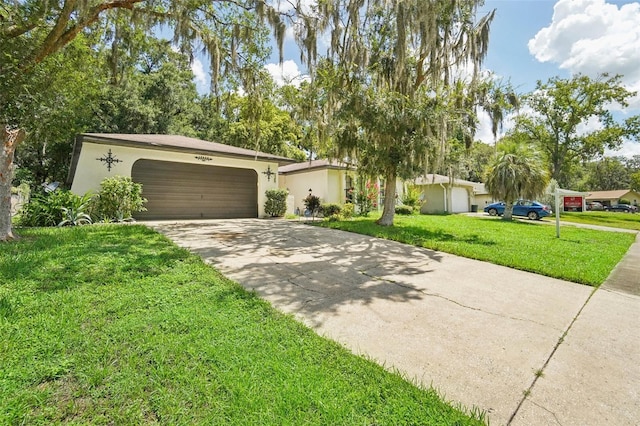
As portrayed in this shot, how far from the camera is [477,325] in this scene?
9.28 ft

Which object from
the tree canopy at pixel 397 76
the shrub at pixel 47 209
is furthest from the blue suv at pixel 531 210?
the shrub at pixel 47 209

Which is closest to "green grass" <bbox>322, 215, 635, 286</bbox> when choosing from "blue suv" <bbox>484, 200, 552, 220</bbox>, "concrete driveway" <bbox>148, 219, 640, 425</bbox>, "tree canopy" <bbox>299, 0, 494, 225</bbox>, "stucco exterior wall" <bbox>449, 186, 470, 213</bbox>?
"concrete driveway" <bbox>148, 219, 640, 425</bbox>

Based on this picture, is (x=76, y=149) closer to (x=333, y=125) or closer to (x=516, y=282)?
(x=333, y=125)

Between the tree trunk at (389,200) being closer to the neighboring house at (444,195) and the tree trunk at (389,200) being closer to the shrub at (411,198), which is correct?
the shrub at (411,198)

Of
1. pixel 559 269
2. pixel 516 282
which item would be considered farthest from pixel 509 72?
pixel 516 282

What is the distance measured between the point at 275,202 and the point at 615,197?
56.7m

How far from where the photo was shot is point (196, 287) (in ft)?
11.2

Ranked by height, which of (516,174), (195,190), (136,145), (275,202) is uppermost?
(136,145)

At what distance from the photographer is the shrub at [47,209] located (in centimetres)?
772

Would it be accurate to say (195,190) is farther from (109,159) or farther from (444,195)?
(444,195)

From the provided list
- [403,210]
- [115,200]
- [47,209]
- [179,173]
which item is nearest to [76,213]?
[47,209]

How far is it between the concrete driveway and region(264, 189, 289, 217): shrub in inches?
283

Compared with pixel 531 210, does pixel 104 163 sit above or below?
above

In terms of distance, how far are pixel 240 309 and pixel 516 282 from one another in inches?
156
